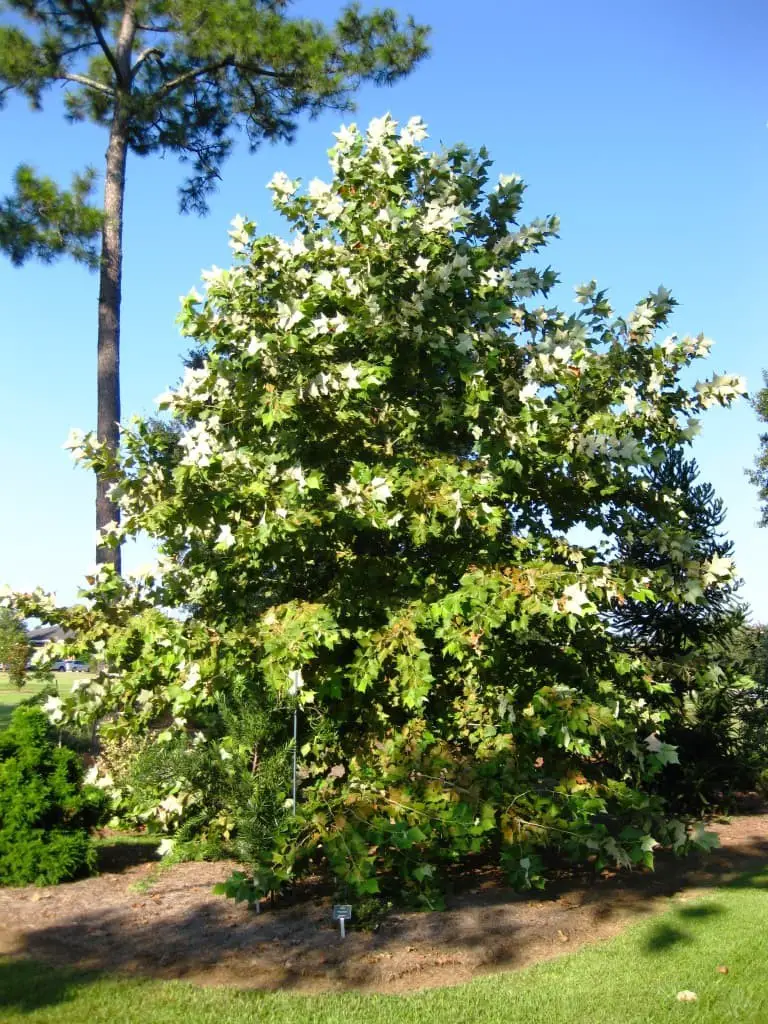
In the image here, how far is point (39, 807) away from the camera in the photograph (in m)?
8.95

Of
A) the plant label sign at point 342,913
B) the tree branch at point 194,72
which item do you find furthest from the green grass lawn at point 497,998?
the tree branch at point 194,72

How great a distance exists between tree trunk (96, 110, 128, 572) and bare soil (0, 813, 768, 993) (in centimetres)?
610

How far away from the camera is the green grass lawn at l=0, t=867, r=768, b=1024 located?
18.4 feet

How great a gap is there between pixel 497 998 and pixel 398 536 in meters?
3.96

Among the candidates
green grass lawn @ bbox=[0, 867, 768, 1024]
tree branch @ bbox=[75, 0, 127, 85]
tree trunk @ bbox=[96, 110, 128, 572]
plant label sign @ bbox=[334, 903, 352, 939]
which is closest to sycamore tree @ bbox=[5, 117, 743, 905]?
plant label sign @ bbox=[334, 903, 352, 939]

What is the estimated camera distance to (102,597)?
8.58 metres

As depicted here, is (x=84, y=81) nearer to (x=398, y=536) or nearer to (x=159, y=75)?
(x=159, y=75)

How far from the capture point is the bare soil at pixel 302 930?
6.52 m

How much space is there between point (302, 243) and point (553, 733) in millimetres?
4784

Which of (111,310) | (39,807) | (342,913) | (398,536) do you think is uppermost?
(111,310)

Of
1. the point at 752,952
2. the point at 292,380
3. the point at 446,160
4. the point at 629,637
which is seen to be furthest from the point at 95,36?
the point at 752,952

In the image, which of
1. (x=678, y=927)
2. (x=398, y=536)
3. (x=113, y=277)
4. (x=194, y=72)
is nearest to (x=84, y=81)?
(x=194, y=72)

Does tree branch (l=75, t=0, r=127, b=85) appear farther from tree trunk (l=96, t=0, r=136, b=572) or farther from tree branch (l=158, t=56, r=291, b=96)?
tree branch (l=158, t=56, r=291, b=96)

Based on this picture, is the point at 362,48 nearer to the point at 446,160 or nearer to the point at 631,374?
the point at 446,160
